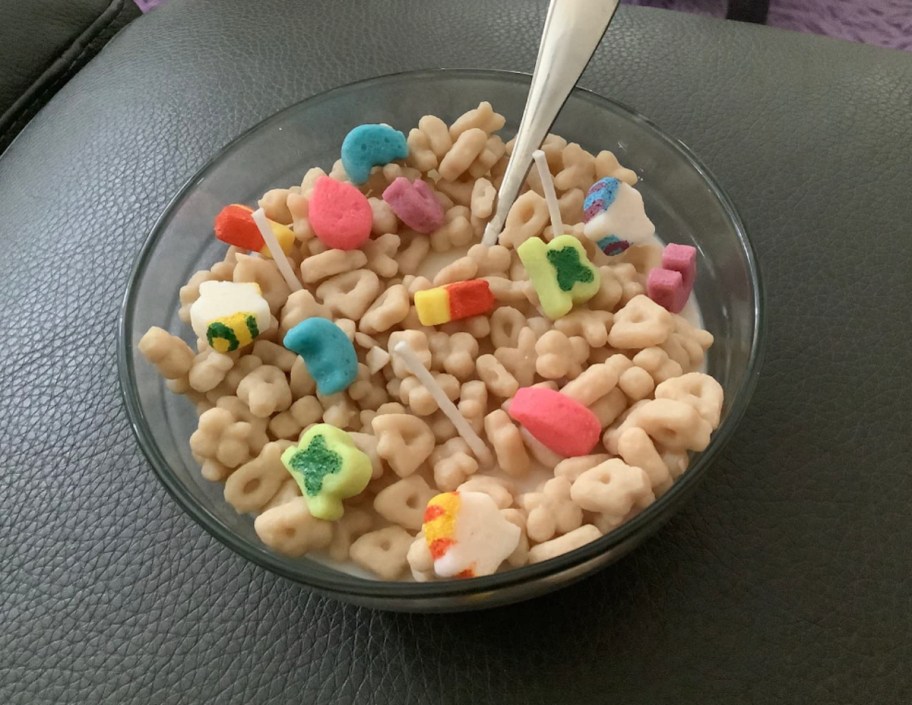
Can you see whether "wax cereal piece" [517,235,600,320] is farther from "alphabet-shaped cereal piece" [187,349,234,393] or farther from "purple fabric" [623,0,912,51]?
"purple fabric" [623,0,912,51]

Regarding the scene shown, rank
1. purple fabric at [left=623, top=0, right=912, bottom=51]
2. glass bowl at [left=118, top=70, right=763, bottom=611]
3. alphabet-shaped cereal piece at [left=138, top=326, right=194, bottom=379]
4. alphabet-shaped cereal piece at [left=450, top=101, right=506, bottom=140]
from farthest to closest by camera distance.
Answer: purple fabric at [left=623, top=0, right=912, bottom=51]
alphabet-shaped cereal piece at [left=450, top=101, right=506, bottom=140]
alphabet-shaped cereal piece at [left=138, top=326, right=194, bottom=379]
glass bowl at [left=118, top=70, right=763, bottom=611]

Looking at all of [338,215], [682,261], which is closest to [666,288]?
[682,261]

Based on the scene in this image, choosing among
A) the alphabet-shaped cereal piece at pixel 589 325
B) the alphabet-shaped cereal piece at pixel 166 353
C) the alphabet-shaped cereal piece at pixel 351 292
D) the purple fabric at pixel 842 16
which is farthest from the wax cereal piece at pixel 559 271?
the purple fabric at pixel 842 16

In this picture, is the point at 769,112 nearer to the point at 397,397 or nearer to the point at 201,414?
the point at 397,397

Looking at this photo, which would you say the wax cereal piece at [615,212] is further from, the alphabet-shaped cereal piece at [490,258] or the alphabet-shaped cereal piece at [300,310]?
the alphabet-shaped cereal piece at [300,310]

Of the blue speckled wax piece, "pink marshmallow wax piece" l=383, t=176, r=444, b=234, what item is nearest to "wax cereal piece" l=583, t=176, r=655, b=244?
the blue speckled wax piece

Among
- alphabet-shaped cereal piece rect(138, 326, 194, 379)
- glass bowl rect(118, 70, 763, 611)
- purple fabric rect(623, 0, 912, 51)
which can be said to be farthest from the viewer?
purple fabric rect(623, 0, 912, 51)

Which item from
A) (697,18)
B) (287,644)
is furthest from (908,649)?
(697,18)
